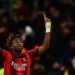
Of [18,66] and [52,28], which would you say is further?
[52,28]

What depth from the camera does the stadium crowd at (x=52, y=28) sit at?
8875 mm

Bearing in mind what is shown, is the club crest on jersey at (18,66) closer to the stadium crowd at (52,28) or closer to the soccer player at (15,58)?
the soccer player at (15,58)

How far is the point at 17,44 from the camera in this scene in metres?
6.11

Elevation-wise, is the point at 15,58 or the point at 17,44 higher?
the point at 17,44

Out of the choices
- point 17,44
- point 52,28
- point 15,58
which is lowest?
point 52,28

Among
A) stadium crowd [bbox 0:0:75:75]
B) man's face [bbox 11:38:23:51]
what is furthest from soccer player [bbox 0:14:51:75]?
stadium crowd [bbox 0:0:75:75]

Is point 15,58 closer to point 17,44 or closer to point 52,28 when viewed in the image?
point 17,44

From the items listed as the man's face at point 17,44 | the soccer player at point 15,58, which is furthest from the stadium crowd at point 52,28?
the man's face at point 17,44

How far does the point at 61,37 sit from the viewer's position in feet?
30.6

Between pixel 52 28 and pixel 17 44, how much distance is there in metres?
3.12

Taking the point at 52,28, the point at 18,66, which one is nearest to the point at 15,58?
the point at 18,66

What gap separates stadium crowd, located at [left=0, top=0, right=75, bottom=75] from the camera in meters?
8.88

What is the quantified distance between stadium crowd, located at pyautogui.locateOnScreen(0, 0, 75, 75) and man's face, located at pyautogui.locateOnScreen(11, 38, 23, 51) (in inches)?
75.3

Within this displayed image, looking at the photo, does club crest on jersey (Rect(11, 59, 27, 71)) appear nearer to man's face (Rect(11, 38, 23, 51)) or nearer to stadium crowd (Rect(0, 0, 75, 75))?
man's face (Rect(11, 38, 23, 51))
